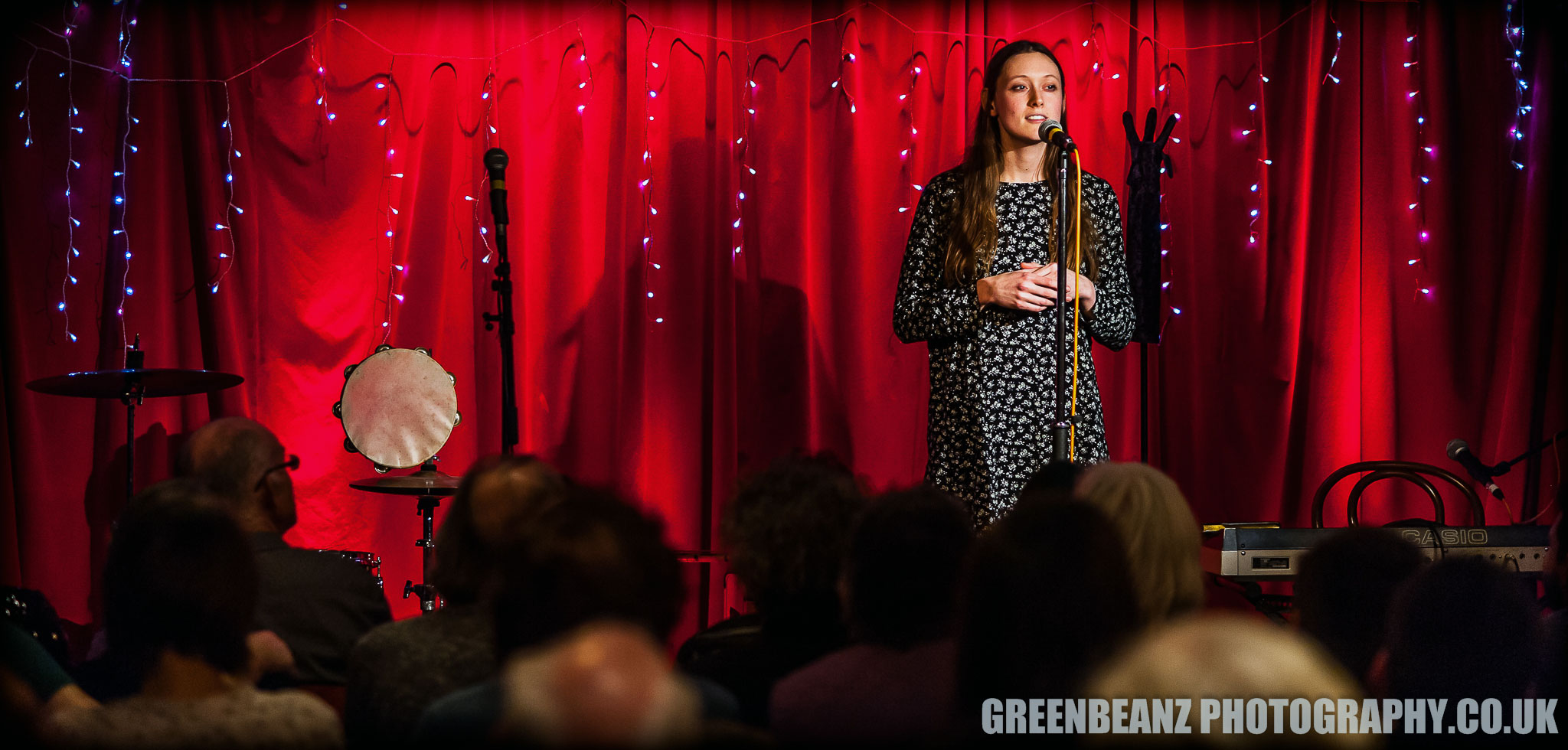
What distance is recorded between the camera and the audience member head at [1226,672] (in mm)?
952

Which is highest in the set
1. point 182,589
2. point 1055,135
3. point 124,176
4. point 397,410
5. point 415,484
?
point 124,176

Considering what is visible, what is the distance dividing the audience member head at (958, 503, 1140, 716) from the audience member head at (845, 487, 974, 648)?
0.24 m

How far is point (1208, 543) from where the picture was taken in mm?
3402

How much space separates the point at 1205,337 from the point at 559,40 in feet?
8.62

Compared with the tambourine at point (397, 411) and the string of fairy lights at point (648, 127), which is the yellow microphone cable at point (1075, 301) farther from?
the tambourine at point (397, 411)

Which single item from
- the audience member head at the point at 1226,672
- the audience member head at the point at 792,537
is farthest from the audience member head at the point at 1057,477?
the audience member head at the point at 1226,672

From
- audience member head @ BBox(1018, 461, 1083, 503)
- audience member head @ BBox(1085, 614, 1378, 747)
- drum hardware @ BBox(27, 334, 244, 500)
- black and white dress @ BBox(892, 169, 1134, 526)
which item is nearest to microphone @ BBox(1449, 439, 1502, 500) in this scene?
black and white dress @ BBox(892, 169, 1134, 526)

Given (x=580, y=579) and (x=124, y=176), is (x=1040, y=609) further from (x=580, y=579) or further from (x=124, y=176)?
(x=124, y=176)

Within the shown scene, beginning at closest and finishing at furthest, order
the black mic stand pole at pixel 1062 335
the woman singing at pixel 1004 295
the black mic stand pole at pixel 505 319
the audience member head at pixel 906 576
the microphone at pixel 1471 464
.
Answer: the audience member head at pixel 906 576, the black mic stand pole at pixel 1062 335, the woman singing at pixel 1004 295, the black mic stand pole at pixel 505 319, the microphone at pixel 1471 464

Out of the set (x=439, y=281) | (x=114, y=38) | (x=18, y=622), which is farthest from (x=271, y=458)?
(x=114, y=38)

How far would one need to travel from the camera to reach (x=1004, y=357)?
10.8ft

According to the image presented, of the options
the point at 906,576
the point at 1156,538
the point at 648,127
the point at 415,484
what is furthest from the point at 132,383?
the point at 1156,538

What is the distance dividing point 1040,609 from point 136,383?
10.8 feet

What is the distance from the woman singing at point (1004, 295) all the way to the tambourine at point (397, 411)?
1568 mm
